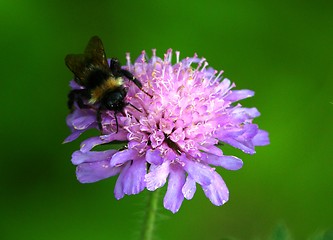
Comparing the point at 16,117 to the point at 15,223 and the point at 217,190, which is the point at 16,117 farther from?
the point at 217,190

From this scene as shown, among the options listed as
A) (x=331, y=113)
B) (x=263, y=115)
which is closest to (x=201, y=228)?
(x=263, y=115)

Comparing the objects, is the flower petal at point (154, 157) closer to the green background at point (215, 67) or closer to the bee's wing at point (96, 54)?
the bee's wing at point (96, 54)

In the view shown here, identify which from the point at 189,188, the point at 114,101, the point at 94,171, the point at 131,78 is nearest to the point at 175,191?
the point at 189,188

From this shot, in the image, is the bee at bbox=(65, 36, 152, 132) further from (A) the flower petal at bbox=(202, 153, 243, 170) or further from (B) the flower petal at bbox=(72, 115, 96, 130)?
(A) the flower petal at bbox=(202, 153, 243, 170)

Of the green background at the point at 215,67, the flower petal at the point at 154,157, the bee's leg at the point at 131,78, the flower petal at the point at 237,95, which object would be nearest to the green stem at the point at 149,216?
the flower petal at the point at 154,157

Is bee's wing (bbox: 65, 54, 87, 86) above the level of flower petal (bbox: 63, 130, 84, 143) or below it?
above

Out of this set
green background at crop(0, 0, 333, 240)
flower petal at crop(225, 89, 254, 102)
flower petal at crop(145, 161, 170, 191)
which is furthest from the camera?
green background at crop(0, 0, 333, 240)

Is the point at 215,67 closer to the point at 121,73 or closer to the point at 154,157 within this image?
the point at 121,73

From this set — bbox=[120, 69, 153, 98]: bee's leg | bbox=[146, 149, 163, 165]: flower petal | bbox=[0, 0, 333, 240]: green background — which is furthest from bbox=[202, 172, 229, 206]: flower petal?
bbox=[0, 0, 333, 240]: green background
